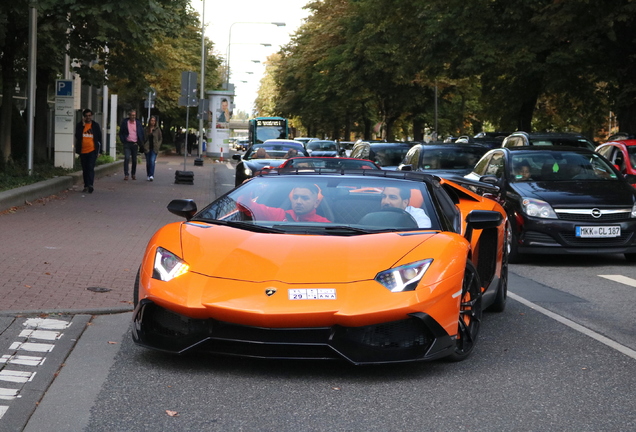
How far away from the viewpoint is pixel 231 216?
22.1 feet

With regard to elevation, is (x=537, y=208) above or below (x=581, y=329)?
above

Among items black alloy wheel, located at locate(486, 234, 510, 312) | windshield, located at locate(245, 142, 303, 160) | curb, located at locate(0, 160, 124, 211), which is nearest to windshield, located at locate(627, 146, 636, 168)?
windshield, located at locate(245, 142, 303, 160)

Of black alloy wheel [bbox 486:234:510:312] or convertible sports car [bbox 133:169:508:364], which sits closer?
convertible sports car [bbox 133:169:508:364]

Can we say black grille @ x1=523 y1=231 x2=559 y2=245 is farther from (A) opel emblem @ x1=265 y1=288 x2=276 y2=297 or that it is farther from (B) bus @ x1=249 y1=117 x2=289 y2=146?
(B) bus @ x1=249 y1=117 x2=289 y2=146

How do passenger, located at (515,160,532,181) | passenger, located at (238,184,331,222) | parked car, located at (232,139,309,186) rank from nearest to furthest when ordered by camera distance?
passenger, located at (238,184,331,222), passenger, located at (515,160,532,181), parked car, located at (232,139,309,186)

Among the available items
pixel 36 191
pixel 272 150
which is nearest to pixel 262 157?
pixel 272 150

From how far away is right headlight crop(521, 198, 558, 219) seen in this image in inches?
481

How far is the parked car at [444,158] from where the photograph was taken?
1767 centimetres

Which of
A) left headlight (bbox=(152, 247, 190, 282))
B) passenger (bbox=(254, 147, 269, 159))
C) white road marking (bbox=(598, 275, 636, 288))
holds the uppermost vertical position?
passenger (bbox=(254, 147, 269, 159))

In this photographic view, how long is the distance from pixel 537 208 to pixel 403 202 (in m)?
5.92

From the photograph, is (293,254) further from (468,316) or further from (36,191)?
(36,191)

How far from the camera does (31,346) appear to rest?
6.38 meters

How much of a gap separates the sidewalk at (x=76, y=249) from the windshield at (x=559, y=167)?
5.24m

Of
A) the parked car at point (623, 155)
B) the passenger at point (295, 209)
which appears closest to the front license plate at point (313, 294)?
the passenger at point (295, 209)
